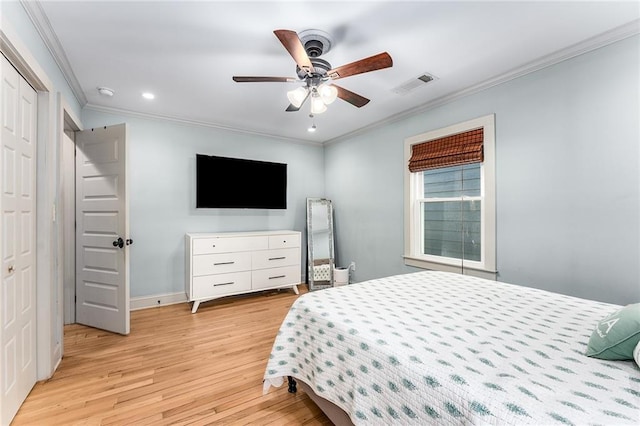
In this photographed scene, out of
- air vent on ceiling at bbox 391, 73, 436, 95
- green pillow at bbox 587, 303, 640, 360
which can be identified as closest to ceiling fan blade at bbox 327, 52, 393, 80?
air vent on ceiling at bbox 391, 73, 436, 95

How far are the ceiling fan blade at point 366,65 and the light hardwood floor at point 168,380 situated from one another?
2.18 m

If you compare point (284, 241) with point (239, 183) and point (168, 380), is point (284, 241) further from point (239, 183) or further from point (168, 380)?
point (168, 380)

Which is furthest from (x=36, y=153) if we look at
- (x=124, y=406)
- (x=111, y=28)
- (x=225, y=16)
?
(x=124, y=406)

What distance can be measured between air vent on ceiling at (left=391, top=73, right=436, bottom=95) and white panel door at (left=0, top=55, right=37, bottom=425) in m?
2.84

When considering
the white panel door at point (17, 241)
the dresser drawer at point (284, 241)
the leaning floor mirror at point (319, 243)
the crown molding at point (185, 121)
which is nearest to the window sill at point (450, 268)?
A: the leaning floor mirror at point (319, 243)

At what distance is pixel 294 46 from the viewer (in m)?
1.66

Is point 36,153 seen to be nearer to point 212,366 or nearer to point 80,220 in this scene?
point 80,220

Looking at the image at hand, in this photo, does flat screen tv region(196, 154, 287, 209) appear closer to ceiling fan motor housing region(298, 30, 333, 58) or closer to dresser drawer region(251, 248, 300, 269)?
dresser drawer region(251, 248, 300, 269)

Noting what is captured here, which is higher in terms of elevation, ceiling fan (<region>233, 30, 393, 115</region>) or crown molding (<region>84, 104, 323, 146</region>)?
crown molding (<region>84, 104, 323, 146</region>)

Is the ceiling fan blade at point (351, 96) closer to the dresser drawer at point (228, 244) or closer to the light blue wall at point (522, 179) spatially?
the light blue wall at point (522, 179)

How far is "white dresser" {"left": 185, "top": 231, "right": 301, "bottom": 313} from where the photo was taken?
11.2ft

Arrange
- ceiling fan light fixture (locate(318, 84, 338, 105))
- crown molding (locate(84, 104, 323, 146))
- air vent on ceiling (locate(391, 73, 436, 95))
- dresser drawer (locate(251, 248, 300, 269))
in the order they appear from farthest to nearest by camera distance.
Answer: dresser drawer (locate(251, 248, 300, 269))
crown molding (locate(84, 104, 323, 146))
air vent on ceiling (locate(391, 73, 436, 95))
ceiling fan light fixture (locate(318, 84, 338, 105))

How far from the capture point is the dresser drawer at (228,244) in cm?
342

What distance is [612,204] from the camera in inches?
78.0
